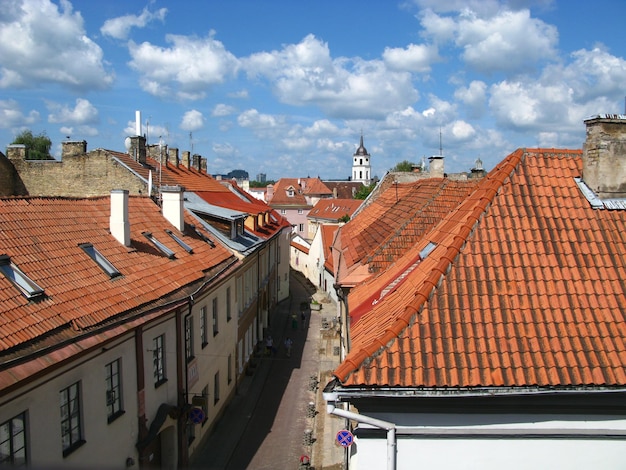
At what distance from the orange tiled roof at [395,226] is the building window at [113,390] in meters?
6.34

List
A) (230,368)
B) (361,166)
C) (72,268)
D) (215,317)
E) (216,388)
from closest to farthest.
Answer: (72,268), (215,317), (216,388), (230,368), (361,166)

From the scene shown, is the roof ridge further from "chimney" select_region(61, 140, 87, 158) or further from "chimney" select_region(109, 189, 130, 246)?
"chimney" select_region(61, 140, 87, 158)

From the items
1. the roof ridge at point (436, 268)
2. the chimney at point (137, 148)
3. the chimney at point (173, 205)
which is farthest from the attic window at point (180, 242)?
the chimney at point (137, 148)

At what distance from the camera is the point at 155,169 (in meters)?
28.3

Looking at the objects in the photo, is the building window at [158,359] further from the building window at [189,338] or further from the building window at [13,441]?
the building window at [13,441]

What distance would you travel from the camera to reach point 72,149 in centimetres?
2605

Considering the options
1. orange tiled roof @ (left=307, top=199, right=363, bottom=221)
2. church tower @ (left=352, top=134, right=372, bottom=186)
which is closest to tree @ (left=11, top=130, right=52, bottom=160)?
orange tiled roof @ (left=307, top=199, right=363, bottom=221)

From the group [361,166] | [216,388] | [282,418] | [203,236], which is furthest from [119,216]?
[361,166]

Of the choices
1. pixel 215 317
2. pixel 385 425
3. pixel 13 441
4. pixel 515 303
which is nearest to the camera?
pixel 385 425

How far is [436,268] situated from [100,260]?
8307 millimetres

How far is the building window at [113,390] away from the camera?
1158 cm

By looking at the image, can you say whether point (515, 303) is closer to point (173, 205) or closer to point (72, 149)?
point (173, 205)

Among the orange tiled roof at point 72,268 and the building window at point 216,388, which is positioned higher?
the orange tiled roof at point 72,268

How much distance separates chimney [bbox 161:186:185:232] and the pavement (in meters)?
7.14
